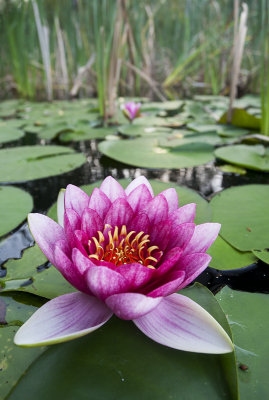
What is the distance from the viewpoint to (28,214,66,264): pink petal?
672 millimetres

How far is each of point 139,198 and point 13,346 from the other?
463 millimetres

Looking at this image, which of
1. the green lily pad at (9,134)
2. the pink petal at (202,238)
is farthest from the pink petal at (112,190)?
the green lily pad at (9,134)

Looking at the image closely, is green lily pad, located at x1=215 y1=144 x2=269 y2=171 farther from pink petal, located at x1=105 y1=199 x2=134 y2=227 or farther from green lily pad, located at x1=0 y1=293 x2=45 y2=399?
green lily pad, located at x1=0 y1=293 x2=45 y2=399

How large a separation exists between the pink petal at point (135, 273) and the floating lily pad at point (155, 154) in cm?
108

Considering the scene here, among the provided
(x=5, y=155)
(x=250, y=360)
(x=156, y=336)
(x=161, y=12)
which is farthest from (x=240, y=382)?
(x=161, y=12)

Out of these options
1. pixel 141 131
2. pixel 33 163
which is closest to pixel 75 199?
pixel 33 163

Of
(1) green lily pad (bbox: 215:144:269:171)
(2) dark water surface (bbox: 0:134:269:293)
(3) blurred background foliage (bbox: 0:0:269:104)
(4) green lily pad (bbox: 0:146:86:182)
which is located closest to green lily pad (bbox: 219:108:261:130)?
(1) green lily pad (bbox: 215:144:269:171)

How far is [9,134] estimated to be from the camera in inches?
96.6

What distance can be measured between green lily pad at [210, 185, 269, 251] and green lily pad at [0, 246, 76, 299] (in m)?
0.58

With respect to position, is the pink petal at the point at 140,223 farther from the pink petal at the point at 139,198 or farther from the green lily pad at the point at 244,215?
the green lily pad at the point at 244,215

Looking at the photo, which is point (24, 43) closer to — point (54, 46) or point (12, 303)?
point (54, 46)

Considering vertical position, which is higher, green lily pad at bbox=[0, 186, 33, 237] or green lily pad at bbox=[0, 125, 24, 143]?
green lily pad at bbox=[0, 125, 24, 143]

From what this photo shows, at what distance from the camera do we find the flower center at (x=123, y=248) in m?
0.70

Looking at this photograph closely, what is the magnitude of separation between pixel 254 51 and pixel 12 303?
15.5ft
